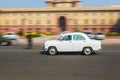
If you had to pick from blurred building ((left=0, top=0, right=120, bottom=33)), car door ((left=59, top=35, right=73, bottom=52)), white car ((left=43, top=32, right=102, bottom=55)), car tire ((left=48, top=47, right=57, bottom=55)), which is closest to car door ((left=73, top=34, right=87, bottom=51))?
white car ((left=43, top=32, right=102, bottom=55))

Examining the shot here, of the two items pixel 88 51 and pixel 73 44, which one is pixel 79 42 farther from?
pixel 88 51

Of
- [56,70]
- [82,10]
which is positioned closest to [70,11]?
[82,10]

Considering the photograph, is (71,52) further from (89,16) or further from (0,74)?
(89,16)

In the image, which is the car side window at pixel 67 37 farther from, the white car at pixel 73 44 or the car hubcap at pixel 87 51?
the car hubcap at pixel 87 51

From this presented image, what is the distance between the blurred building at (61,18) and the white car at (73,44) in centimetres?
7648

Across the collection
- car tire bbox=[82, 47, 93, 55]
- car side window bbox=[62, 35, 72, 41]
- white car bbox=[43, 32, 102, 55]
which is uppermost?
car side window bbox=[62, 35, 72, 41]

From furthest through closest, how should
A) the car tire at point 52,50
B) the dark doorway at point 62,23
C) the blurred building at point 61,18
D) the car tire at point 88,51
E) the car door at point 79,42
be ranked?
the dark doorway at point 62,23, the blurred building at point 61,18, the car tire at point 52,50, the car door at point 79,42, the car tire at point 88,51

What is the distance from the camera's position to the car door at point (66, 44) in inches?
734

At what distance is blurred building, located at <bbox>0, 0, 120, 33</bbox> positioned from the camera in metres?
96.5

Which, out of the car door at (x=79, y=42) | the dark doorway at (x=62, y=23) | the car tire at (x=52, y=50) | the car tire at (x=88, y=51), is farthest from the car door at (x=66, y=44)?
the dark doorway at (x=62, y=23)

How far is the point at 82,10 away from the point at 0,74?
3398 inches

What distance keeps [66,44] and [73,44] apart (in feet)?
1.29

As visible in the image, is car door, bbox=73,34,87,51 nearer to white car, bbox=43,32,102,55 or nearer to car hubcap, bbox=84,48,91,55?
white car, bbox=43,32,102,55

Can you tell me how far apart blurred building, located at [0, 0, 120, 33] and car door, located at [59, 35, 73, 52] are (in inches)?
3013
